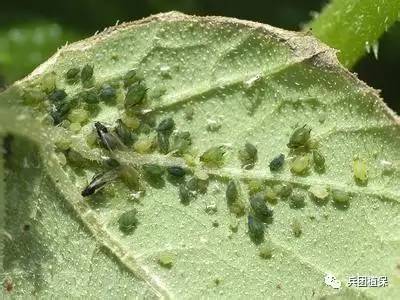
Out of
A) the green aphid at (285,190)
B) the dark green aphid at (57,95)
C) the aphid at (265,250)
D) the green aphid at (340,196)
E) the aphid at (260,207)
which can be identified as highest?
the dark green aphid at (57,95)

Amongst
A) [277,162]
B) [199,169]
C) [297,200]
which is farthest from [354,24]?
[199,169]

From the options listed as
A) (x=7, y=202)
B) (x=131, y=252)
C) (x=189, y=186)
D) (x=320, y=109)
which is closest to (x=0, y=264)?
(x=7, y=202)

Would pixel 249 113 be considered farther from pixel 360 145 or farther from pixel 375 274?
pixel 375 274

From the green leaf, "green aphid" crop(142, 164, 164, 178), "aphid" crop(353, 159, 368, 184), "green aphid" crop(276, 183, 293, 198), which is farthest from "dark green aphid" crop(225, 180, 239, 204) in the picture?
"aphid" crop(353, 159, 368, 184)

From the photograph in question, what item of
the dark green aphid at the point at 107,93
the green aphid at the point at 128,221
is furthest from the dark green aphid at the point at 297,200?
the dark green aphid at the point at 107,93

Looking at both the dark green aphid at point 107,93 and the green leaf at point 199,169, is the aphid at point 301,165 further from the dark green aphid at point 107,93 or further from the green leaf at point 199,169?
the dark green aphid at point 107,93

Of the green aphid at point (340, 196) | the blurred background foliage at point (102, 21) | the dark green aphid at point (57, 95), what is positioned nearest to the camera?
the green aphid at point (340, 196)

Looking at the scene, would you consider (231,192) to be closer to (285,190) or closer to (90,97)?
(285,190)
